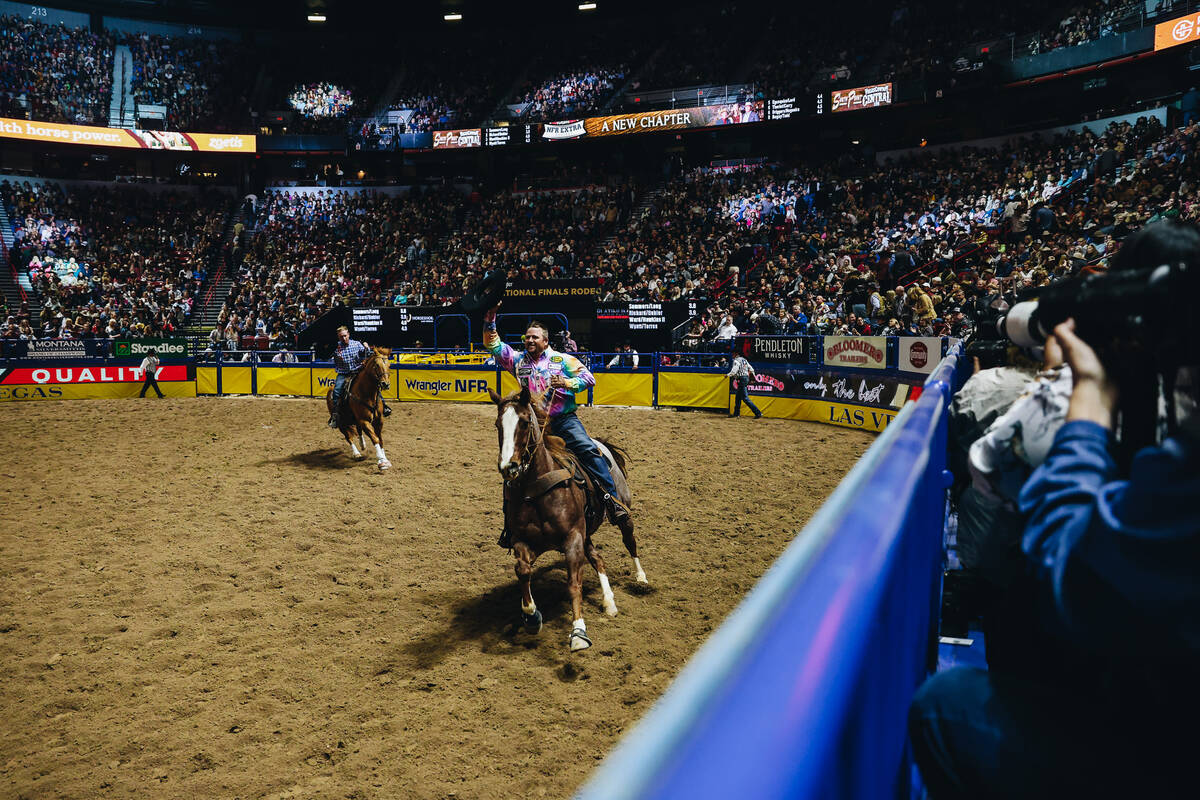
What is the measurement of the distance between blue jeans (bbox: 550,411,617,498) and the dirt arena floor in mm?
1183

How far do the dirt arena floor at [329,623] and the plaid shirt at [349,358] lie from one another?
5.85ft

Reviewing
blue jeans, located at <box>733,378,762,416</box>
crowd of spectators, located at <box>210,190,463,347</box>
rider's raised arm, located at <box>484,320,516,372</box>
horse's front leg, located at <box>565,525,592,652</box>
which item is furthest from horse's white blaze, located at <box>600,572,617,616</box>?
crowd of spectators, located at <box>210,190,463,347</box>

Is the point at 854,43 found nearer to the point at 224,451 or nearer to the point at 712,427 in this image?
the point at 712,427

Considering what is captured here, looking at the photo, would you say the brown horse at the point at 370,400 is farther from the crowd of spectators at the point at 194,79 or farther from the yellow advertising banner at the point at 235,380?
the crowd of spectators at the point at 194,79

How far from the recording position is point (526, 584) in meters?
5.40

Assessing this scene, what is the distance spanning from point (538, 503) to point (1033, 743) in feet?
14.8

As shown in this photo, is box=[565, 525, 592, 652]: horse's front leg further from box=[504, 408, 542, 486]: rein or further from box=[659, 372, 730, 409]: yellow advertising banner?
box=[659, 372, 730, 409]: yellow advertising banner

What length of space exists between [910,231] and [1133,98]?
34.7ft

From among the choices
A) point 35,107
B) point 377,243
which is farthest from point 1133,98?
point 35,107

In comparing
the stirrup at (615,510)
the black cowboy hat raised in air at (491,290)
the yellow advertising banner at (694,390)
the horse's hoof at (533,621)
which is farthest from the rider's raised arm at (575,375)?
the yellow advertising banner at (694,390)

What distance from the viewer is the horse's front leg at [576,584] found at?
17.1ft

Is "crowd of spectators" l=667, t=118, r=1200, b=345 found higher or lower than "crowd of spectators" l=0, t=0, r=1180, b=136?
lower

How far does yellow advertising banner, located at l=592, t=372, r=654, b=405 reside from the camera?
1920 centimetres

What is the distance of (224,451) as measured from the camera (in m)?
13.2
